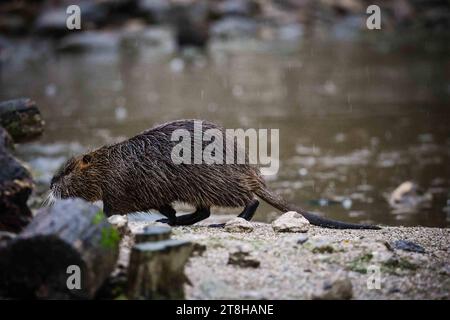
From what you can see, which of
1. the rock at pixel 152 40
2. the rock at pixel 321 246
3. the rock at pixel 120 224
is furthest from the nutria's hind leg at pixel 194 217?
the rock at pixel 152 40

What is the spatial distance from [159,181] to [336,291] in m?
1.90

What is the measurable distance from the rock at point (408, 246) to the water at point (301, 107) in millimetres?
2327

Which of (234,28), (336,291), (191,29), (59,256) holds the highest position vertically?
(234,28)

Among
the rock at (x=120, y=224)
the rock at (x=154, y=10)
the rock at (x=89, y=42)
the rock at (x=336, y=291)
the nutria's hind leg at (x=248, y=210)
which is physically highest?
the rock at (x=154, y=10)

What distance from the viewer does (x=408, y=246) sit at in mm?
4543

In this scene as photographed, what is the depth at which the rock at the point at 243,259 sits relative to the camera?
414 centimetres

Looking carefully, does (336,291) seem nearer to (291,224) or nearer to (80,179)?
(291,224)

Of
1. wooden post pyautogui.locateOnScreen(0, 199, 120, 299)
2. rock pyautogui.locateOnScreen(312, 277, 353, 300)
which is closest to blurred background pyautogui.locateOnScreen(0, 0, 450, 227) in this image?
rock pyautogui.locateOnScreen(312, 277, 353, 300)

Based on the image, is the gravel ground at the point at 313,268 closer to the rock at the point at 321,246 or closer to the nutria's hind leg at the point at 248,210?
the rock at the point at 321,246

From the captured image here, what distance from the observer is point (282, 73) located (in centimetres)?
1669

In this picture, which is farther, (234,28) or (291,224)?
(234,28)

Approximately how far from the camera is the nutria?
5.29 metres

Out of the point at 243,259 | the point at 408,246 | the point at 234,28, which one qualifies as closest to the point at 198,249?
the point at 243,259
